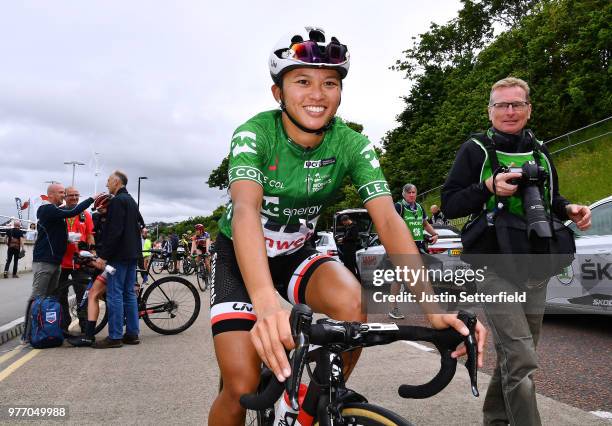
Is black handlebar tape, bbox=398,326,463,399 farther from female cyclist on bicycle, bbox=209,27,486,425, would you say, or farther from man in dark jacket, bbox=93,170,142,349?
man in dark jacket, bbox=93,170,142,349

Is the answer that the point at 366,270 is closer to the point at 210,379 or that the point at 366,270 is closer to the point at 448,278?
the point at 448,278

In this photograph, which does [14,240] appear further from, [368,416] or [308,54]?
[368,416]

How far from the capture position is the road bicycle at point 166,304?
785cm

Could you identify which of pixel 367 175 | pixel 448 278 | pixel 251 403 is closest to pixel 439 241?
pixel 448 278

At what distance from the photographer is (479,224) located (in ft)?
10.1

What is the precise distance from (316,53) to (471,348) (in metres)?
1.44

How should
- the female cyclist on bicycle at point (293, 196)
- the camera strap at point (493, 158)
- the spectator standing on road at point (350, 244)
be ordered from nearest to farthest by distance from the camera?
1. the female cyclist on bicycle at point (293, 196)
2. the camera strap at point (493, 158)
3. the spectator standing on road at point (350, 244)

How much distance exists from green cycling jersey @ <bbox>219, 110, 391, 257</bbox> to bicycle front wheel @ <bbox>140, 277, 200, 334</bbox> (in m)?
5.51

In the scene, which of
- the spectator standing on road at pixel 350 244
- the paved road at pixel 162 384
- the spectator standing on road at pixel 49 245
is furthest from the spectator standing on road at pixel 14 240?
the paved road at pixel 162 384

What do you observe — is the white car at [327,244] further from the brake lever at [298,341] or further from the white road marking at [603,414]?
the brake lever at [298,341]

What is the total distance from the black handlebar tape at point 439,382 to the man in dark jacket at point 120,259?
6.13 metres

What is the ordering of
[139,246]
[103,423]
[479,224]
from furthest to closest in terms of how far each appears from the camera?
1. [139,246]
2. [103,423]
3. [479,224]

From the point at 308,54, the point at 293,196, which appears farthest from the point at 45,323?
the point at 308,54

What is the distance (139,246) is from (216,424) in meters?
5.53
